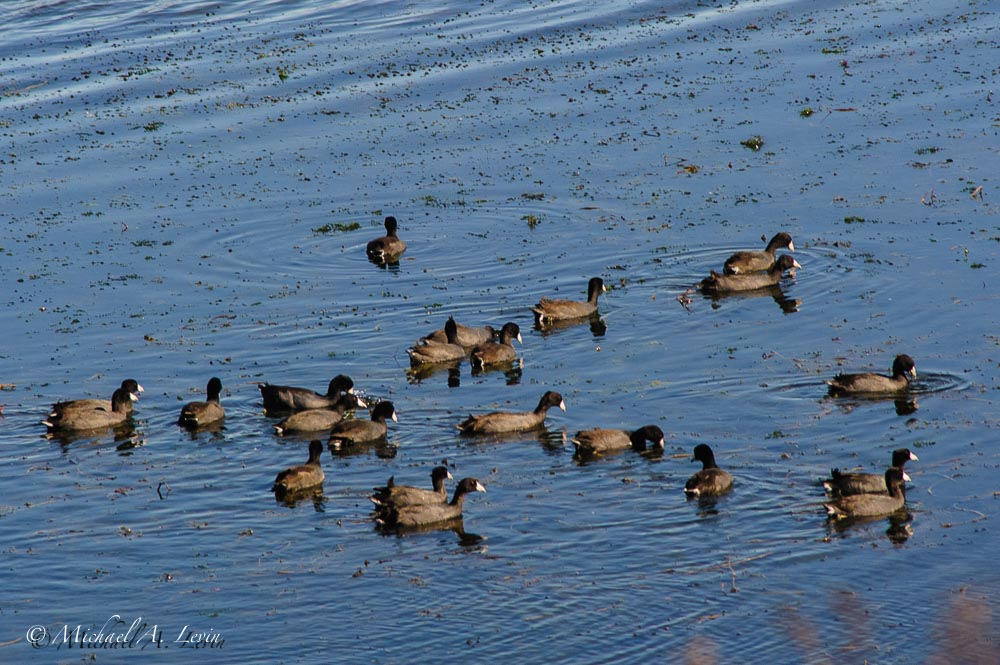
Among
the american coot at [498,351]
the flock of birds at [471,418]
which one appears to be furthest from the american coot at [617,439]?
the american coot at [498,351]

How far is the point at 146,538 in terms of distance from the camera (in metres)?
18.7

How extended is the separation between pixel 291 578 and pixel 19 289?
14602 millimetres

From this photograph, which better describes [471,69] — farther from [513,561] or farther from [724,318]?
[513,561]

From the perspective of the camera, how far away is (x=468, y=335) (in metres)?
26.1

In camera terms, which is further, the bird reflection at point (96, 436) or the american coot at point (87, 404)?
the american coot at point (87, 404)

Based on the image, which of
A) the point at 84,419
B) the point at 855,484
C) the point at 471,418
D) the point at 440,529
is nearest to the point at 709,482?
the point at 855,484

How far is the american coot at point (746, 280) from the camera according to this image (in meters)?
28.4

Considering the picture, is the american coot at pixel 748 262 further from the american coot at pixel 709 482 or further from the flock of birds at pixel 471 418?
the american coot at pixel 709 482

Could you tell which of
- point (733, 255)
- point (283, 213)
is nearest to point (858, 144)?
point (733, 255)

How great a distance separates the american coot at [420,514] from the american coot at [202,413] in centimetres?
442

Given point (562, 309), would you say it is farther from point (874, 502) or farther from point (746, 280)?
point (874, 502)

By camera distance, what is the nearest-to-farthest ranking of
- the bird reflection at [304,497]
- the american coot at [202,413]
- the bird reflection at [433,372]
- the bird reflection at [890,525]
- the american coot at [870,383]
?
the bird reflection at [890,525] → the bird reflection at [304,497] → the american coot at [202,413] → the american coot at [870,383] → the bird reflection at [433,372]

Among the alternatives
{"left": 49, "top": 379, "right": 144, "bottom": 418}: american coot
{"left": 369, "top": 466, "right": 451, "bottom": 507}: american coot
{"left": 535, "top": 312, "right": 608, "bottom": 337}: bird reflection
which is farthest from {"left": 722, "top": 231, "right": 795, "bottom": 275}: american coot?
{"left": 49, "top": 379, "right": 144, "bottom": 418}: american coot

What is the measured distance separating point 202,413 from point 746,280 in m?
11.4
